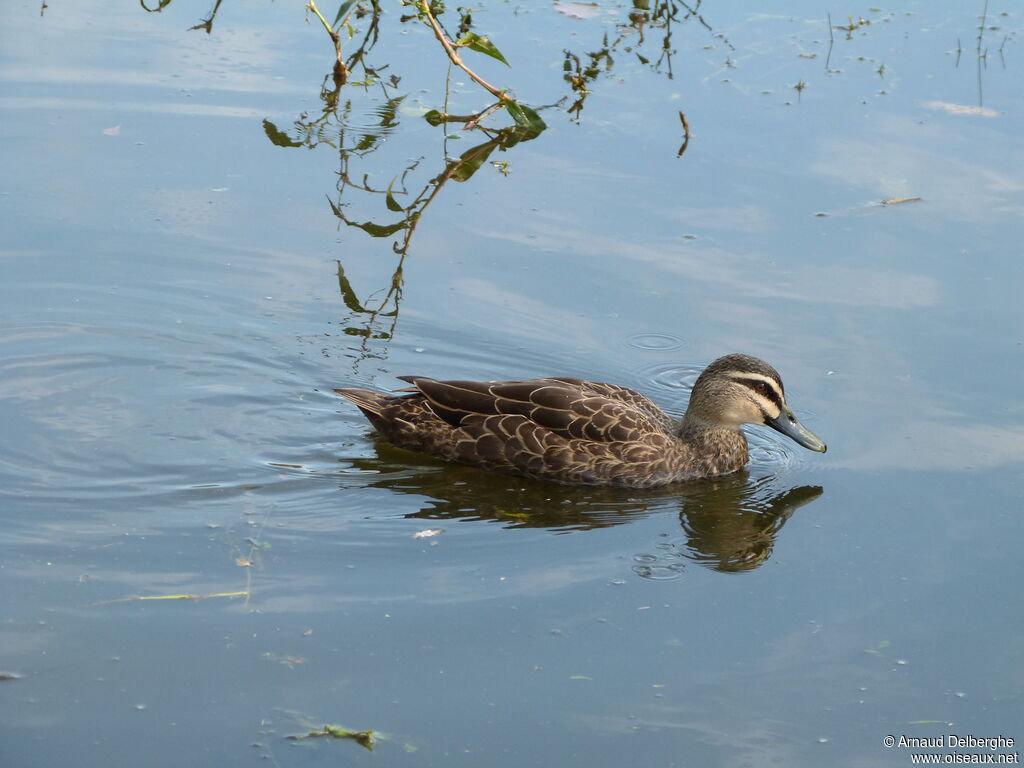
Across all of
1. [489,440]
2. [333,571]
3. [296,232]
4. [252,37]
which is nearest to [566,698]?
[333,571]

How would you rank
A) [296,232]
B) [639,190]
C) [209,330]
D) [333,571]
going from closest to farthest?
1. [333,571]
2. [209,330]
3. [296,232]
4. [639,190]

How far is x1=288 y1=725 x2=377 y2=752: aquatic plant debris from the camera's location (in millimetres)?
5762

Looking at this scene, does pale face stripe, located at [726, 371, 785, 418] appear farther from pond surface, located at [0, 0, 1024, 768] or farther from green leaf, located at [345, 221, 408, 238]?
green leaf, located at [345, 221, 408, 238]

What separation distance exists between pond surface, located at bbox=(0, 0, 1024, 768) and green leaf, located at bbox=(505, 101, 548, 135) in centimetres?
12

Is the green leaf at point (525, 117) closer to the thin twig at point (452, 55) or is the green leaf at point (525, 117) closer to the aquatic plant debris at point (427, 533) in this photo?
the thin twig at point (452, 55)

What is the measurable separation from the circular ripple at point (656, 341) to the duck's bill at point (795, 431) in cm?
114

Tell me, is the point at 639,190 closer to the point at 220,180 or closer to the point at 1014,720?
the point at 220,180

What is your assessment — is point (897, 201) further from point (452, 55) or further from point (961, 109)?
point (452, 55)

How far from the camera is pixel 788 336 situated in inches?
386

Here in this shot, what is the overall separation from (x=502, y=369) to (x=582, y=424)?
40.9 inches

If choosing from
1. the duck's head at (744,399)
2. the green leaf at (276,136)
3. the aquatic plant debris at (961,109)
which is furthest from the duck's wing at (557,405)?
the aquatic plant debris at (961,109)

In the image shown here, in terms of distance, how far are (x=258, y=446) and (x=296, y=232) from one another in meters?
2.67

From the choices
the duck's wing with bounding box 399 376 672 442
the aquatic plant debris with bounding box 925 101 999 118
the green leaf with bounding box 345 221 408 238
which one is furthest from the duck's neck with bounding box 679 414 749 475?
the aquatic plant debris with bounding box 925 101 999 118

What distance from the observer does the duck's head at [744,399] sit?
8.72 m
